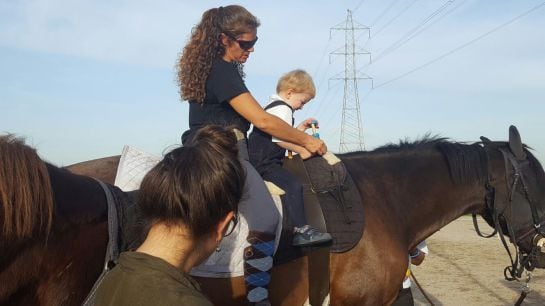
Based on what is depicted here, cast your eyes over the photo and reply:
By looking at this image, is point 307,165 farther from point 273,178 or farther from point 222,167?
point 222,167

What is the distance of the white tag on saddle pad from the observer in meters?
3.30

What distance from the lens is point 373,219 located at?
3.91 m

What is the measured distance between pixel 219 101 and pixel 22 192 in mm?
1441

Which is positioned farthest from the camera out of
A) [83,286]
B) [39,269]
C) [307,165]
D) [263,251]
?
[307,165]

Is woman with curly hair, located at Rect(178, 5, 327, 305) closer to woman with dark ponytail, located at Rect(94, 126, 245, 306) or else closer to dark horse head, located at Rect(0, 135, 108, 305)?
dark horse head, located at Rect(0, 135, 108, 305)

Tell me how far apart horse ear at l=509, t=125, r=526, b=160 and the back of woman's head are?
11.7ft

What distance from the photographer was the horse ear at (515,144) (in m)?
4.56

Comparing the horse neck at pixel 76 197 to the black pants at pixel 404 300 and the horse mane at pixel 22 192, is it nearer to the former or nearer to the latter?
the horse mane at pixel 22 192

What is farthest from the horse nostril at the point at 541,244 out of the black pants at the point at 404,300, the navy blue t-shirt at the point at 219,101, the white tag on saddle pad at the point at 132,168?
the white tag on saddle pad at the point at 132,168

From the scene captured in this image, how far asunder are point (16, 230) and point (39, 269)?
30cm

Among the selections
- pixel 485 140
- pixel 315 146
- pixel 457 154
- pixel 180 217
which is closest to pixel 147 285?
pixel 180 217

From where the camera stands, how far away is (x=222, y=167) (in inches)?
64.3

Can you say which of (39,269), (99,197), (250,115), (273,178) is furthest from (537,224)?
(39,269)

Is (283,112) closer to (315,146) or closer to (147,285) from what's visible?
(315,146)
